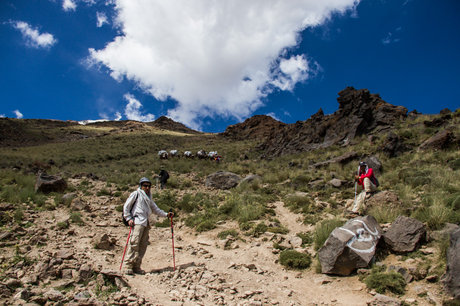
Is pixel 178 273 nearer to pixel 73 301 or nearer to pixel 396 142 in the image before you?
pixel 73 301

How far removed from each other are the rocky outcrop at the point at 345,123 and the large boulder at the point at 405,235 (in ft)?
58.4

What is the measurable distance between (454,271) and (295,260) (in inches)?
117

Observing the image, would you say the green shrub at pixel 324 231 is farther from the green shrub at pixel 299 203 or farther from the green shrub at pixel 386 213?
the green shrub at pixel 299 203

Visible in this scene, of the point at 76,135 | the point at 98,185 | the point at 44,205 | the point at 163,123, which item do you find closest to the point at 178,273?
the point at 44,205

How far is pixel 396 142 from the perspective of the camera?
15125 millimetres

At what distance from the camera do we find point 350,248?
5188mm

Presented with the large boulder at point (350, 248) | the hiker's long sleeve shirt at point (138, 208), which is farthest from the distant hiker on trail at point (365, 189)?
the hiker's long sleeve shirt at point (138, 208)

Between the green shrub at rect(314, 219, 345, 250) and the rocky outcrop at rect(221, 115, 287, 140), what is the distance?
5571 cm

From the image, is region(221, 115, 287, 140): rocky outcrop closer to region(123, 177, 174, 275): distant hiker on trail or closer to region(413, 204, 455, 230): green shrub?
region(413, 204, 455, 230): green shrub

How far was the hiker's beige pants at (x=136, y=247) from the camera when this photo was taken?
216 inches

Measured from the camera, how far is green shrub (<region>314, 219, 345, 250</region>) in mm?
6469

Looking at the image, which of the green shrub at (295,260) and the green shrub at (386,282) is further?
the green shrub at (295,260)

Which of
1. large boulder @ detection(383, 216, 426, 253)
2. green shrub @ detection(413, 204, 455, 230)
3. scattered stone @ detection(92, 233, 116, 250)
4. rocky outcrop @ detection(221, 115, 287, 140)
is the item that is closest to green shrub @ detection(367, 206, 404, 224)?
green shrub @ detection(413, 204, 455, 230)

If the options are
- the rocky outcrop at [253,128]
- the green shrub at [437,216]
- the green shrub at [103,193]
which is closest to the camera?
the green shrub at [437,216]
